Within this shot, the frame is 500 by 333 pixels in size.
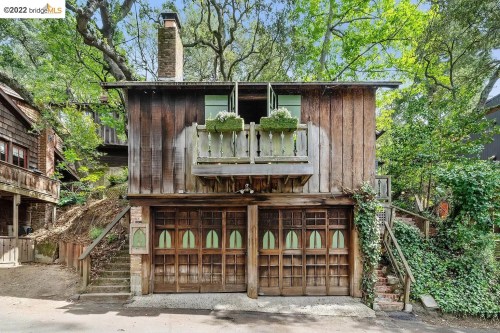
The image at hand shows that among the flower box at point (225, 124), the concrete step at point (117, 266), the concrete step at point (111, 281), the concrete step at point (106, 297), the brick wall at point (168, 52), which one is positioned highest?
the brick wall at point (168, 52)

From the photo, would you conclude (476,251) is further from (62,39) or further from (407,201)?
(62,39)

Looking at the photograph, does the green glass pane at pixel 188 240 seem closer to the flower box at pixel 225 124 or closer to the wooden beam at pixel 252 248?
the wooden beam at pixel 252 248

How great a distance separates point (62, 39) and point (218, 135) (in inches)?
466

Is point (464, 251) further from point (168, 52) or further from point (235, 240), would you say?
point (168, 52)

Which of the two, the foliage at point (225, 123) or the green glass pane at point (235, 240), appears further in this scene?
the green glass pane at point (235, 240)

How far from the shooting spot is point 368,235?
28.4 ft

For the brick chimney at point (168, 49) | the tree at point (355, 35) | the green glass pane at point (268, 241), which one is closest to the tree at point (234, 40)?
the tree at point (355, 35)

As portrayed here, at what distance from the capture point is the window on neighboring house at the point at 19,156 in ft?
54.0

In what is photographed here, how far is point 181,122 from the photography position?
29.3ft

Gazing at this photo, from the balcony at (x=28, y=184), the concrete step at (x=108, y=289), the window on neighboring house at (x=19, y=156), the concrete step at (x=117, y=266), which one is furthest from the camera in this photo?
the window on neighboring house at (x=19, y=156)

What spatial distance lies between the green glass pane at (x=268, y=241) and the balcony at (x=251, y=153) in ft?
7.53

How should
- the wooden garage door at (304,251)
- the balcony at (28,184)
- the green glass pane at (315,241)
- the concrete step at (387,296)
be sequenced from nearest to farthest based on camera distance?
the concrete step at (387,296)
the wooden garage door at (304,251)
the green glass pane at (315,241)
the balcony at (28,184)

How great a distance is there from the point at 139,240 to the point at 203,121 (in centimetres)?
394

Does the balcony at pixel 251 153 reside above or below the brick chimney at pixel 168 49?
below
